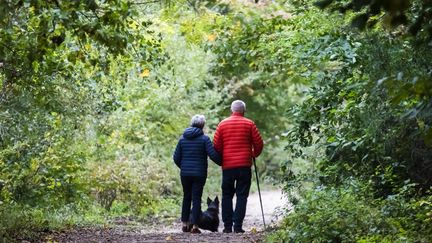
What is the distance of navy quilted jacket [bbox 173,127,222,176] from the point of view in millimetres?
12633

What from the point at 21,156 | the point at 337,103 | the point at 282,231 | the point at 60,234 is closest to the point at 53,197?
the point at 21,156

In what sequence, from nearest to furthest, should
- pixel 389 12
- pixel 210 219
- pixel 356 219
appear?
pixel 389 12, pixel 356 219, pixel 210 219

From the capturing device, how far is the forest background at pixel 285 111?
8.02 m

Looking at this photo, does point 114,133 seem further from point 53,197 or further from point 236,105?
point 236,105

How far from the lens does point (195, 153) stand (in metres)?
12.7

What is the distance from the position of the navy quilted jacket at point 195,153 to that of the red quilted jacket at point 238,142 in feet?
0.68

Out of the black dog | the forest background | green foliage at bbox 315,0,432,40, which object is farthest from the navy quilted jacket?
green foliage at bbox 315,0,432,40

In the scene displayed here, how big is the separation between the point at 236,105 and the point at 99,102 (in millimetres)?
2669

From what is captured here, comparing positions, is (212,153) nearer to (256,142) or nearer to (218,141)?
(218,141)

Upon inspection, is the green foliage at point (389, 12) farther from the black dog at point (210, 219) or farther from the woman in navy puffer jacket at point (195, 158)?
the black dog at point (210, 219)

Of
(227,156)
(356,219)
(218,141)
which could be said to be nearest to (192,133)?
(218,141)

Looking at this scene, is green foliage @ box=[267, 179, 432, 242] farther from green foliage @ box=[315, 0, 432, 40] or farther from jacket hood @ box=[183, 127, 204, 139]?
jacket hood @ box=[183, 127, 204, 139]

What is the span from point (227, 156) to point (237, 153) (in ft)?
0.58

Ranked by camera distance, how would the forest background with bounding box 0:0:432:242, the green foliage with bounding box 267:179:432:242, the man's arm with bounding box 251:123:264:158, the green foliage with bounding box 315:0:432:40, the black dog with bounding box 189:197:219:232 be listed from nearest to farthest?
the green foliage with bounding box 315:0:432:40 < the green foliage with bounding box 267:179:432:242 < the forest background with bounding box 0:0:432:242 < the man's arm with bounding box 251:123:264:158 < the black dog with bounding box 189:197:219:232
